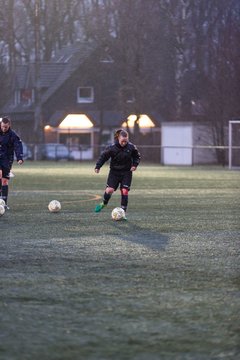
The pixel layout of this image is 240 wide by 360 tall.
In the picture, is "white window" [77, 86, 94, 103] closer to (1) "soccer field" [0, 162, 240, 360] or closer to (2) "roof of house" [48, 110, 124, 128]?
(2) "roof of house" [48, 110, 124, 128]

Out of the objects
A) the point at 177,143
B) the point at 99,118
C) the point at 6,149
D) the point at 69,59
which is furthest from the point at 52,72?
the point at 6,149

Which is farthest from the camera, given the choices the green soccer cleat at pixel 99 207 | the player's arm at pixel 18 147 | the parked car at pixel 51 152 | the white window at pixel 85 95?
the white window at pixel 85 95

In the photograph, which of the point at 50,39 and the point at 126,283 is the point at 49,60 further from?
the point at 126,283

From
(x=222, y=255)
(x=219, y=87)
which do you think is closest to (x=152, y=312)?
(x=222, y=255)

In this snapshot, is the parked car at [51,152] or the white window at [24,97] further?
the white window at [24,97]

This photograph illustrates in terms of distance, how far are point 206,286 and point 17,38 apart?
237 ft

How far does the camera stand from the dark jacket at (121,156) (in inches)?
675

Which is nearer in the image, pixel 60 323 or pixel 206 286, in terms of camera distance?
pixel 60 323

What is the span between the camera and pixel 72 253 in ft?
36.6

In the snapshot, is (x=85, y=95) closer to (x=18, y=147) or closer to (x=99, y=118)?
(x=99, y=118)

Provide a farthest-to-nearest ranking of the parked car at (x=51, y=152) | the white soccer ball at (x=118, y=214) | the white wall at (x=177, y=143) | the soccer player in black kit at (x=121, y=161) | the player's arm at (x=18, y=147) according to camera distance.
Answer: the parked car at (x=51, y=152), the white wall at (x=177, y=143), the player's arm at (x=18, y=147), the soccer player in black kit at (x=121, y=161), the white soccer ball at (x=118, y=214)

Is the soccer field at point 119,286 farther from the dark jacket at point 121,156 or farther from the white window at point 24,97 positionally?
the white window at point 24,97

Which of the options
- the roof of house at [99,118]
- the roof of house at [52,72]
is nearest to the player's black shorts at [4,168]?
the roof of house at [52,72]

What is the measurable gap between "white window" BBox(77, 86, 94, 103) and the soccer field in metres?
62.4
